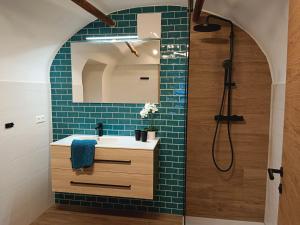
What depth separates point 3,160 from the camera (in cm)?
219

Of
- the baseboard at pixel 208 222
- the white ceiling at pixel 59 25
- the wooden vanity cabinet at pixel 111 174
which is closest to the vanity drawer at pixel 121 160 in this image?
the wooden vanity cabinet at pixel 111 174

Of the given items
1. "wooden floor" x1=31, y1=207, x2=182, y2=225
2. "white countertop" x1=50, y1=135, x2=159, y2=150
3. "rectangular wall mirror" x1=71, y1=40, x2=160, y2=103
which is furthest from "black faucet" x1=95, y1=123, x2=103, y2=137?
"wooden floor" x1=31, y1=207, x2=182, y2=225

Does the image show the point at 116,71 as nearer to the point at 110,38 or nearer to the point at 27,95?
the point at 110,38

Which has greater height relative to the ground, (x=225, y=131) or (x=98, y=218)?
(x=225, y=131)

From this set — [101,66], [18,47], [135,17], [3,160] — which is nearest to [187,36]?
[135,17]

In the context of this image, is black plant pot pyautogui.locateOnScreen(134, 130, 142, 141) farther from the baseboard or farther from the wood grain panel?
the wood grain panel

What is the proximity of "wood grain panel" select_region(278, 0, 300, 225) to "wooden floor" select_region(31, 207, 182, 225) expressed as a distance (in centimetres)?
161

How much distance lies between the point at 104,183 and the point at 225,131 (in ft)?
4.46

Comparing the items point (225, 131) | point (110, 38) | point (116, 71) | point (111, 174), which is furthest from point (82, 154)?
point (225, 131)

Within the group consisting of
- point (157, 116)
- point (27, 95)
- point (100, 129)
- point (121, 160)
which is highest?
point (27, 95)

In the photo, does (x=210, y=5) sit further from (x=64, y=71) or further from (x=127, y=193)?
(x=127, y=193)

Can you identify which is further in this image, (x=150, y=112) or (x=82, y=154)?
(x=150, y=112)

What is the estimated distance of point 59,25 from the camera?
8.14 feet

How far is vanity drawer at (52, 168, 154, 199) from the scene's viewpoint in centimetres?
236
